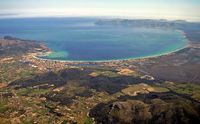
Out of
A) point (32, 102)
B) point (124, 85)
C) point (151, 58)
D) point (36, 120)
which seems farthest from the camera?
point (151, 58)

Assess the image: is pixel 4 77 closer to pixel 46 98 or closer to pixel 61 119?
pixel 46 98

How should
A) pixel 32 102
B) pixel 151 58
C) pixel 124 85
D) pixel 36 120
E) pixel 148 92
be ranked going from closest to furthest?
pixel 36 120 < pixel 32 102 < pixel 148 92 < pixel 124 85 < pixel 151 58

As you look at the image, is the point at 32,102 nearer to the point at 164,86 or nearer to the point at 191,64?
the point at 164,86

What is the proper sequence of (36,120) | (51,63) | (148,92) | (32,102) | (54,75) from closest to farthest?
(36,120) < (32,102) < (148,92) < (54,75) < (51,63)

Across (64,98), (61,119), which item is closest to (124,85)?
(64,98)

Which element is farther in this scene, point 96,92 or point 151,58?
point 151,58

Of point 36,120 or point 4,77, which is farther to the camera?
point 4,77

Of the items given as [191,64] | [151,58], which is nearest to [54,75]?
[151,58]

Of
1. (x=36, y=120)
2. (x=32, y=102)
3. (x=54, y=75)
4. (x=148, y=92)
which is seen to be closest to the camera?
(x=36, y=120)
